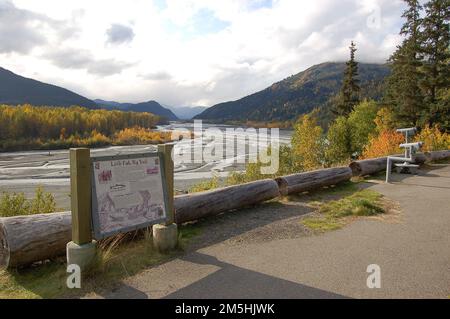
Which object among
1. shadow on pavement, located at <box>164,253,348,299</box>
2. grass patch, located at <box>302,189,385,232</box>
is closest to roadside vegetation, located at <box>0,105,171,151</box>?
grass patch, located at <box>302,189,385,232</box>

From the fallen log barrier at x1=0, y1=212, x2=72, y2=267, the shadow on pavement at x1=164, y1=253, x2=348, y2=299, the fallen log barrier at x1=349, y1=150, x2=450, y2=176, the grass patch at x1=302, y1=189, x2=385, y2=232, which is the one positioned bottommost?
the shadow on pavement at x1=164, y1=253, x2=348, y2=299

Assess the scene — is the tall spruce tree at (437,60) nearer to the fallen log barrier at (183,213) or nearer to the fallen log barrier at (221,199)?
the fallen log barrier at (183,213)

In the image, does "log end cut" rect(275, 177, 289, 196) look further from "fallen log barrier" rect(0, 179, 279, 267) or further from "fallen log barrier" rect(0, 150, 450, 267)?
"fallen log barrier" rect(0, 179, 279, 267)

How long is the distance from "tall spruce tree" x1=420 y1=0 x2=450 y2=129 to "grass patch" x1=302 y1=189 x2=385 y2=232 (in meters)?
20.4

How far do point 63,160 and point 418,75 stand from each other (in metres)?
49.4

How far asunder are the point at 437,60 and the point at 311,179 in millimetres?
21886

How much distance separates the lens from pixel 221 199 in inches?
263

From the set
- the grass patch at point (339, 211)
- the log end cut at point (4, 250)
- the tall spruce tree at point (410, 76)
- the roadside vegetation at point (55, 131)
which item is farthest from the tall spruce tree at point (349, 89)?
the roadside vegetation at point (55, 131)

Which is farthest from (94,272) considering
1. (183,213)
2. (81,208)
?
(183,213)

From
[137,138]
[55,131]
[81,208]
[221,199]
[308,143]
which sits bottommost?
[221,199]

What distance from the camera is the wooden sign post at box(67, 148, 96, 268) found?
3906mm

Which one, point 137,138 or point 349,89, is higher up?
point 349,89

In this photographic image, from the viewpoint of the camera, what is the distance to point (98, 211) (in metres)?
4.09

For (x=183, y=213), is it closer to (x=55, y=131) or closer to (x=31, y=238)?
(x=31, y=238)
